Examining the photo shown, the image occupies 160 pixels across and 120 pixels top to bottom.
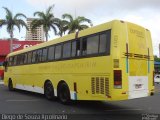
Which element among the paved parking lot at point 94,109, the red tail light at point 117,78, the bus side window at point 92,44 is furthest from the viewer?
the bus side window at point 92,44

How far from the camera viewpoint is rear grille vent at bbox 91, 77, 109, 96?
1241cm

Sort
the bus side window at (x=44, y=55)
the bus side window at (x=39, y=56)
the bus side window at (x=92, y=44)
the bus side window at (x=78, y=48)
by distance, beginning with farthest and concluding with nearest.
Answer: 1. the bus side window at (x=39, y=56)
2. the bus side window at (x=44, y=55)
3. the bus side window at (x=78, y=48)
4. the bus side window at (x=92, y=44)

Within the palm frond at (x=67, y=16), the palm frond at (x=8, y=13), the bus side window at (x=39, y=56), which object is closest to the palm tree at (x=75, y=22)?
the palm frond at (x=67, y=16)

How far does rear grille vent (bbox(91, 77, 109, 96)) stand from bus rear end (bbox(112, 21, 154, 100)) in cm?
41

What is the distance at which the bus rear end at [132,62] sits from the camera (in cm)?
1219

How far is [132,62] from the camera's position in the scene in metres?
12.8

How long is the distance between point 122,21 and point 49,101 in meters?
6.25

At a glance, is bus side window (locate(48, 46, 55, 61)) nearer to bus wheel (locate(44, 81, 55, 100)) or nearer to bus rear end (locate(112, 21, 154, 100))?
bus wheel (locate(44, 81, 55, 100))

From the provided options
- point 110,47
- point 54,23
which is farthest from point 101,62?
point 54,23

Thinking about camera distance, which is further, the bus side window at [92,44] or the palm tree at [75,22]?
the palm tree at [75,22]

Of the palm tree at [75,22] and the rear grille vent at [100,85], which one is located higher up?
the palm tree at [75,22]

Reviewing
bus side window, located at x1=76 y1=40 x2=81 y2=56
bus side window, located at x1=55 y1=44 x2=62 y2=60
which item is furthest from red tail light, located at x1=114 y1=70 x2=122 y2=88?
bus side window, located at x1=55 y1=44 x2=62 y2=60

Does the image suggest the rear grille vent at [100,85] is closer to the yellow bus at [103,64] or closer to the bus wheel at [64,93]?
the yellow bus at [103,64]

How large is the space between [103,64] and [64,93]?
12.1 ft
